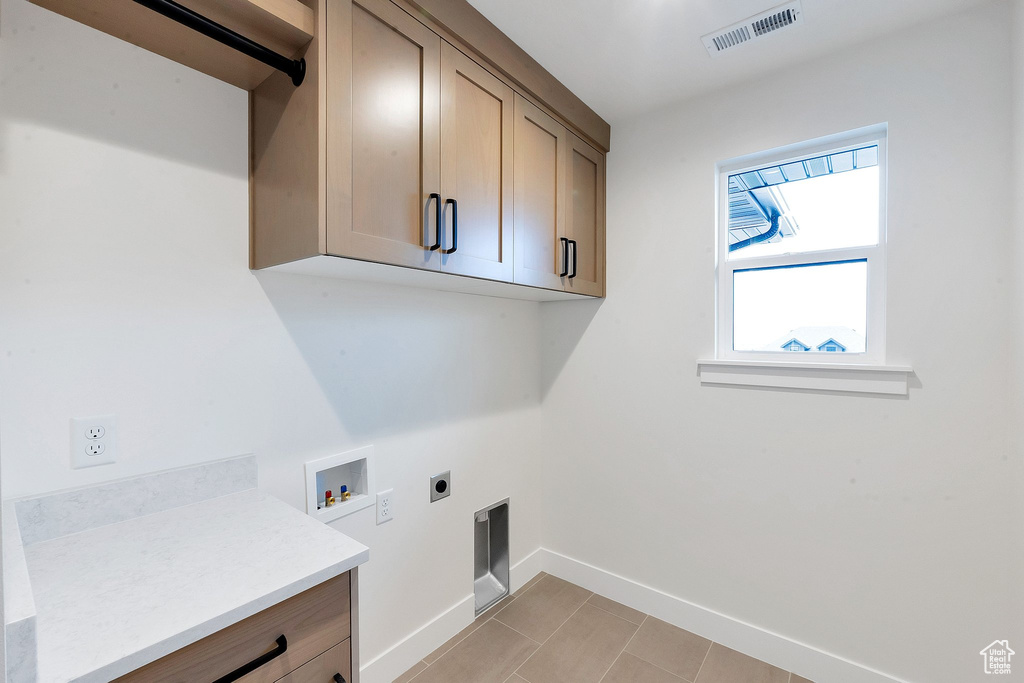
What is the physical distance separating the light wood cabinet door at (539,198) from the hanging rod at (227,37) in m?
0.81

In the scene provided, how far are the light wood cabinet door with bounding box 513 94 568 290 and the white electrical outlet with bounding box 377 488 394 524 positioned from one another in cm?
93

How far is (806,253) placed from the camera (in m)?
1.95

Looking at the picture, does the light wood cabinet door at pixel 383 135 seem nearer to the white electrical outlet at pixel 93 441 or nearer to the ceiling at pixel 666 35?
the ceiling at pixel 666 35

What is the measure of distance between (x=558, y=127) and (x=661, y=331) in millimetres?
998

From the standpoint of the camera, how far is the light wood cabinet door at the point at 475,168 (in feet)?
5.04

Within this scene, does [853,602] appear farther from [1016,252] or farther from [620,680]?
[1016,252]

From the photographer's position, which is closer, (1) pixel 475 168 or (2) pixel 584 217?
(1) pixel 475 168

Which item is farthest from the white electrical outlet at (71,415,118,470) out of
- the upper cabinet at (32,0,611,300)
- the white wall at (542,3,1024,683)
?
the white wall at (542,3,1024,683)

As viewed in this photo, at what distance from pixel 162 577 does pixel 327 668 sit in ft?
1.22

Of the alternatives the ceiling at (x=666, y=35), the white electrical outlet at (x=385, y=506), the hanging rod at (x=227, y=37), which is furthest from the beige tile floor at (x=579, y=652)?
the ceiling at (x=666, y=35)

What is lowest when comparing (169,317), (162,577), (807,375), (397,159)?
(162,577)

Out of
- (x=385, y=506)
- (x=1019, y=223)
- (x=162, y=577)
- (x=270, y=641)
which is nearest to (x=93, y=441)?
(x=162, y=577)

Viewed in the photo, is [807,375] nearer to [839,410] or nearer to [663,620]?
[839,410]

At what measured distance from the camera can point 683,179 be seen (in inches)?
85.6
